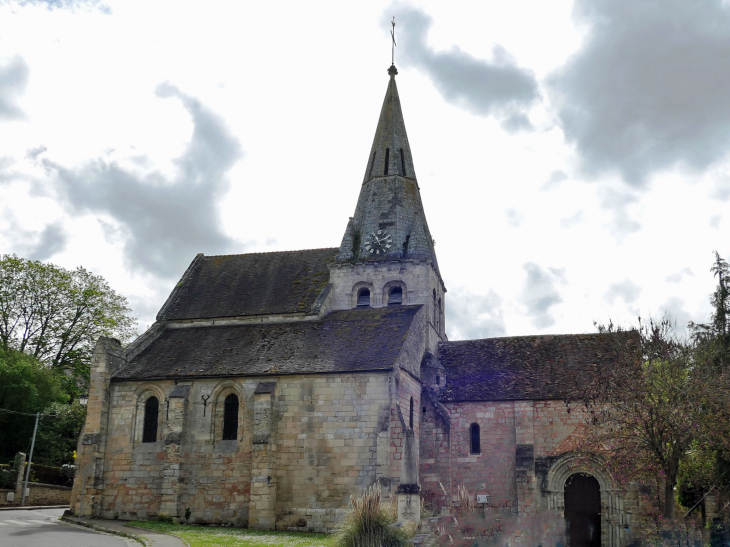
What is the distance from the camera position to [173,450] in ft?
85.2

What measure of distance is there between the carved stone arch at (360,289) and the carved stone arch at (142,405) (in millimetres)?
9177

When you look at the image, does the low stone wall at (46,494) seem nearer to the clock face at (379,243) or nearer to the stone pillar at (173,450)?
the stone pillar at (173,450)

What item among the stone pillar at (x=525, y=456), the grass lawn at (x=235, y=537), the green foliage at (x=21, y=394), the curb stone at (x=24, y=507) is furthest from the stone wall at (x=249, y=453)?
the green foliage at (x=21, y=394)

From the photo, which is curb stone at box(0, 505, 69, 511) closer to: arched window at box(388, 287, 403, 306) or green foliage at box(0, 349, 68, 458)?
green foliage at box(0, 349, 68, 458)

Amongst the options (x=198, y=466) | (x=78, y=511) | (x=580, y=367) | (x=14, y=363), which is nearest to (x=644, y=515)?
(x=580, y=367)

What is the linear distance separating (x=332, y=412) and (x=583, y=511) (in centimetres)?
993

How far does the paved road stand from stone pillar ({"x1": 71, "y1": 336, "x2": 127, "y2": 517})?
1252 millimetres

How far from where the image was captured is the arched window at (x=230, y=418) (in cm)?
2652

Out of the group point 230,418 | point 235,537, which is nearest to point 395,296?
point 230,418

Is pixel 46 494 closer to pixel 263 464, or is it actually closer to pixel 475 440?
pixel 263 464

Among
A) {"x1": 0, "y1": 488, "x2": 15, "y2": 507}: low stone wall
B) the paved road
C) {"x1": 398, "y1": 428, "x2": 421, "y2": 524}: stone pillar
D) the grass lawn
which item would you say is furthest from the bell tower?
{"x1": 0, "y1": 488, "x2": 15, "y2": 507}: low stone wall

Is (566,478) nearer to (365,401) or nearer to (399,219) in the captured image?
(365,401)

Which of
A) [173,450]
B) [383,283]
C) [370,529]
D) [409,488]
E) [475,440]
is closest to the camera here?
[370,529]

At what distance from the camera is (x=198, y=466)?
26.1 meters
